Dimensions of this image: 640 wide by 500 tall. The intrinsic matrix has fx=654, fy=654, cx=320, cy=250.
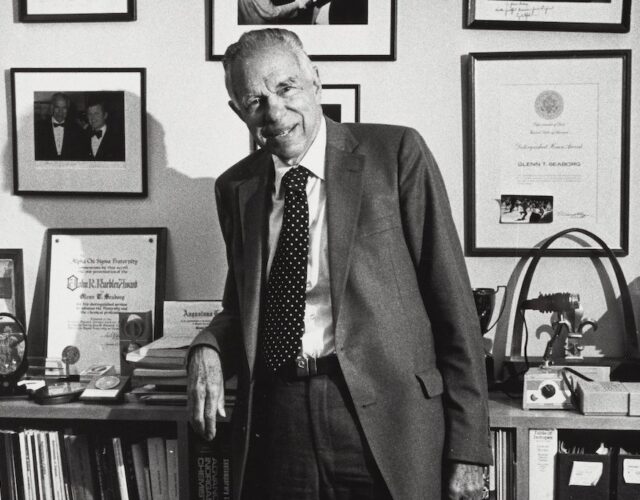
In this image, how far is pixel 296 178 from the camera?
154 centimetres

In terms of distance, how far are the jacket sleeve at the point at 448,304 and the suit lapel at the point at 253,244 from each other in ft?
1.12

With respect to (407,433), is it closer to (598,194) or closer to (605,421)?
(605,421)

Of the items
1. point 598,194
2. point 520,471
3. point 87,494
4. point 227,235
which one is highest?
point 598,194

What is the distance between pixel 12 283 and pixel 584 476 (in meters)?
1.98

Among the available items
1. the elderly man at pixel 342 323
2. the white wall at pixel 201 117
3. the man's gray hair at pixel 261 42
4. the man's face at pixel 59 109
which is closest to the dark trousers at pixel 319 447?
the elderly man at pixel 342 323

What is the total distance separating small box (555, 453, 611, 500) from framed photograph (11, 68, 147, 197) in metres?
1.61

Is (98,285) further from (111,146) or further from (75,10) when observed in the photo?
(75,10)

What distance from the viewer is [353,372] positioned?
1422 mm

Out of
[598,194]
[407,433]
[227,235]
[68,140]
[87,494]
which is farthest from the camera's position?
[68,140]

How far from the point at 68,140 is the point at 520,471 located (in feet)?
6.03

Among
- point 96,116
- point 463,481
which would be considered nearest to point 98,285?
point 96,116

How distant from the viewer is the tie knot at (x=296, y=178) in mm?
1536

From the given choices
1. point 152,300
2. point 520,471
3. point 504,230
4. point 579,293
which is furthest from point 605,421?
point 152,300

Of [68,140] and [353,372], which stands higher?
[68,140]
